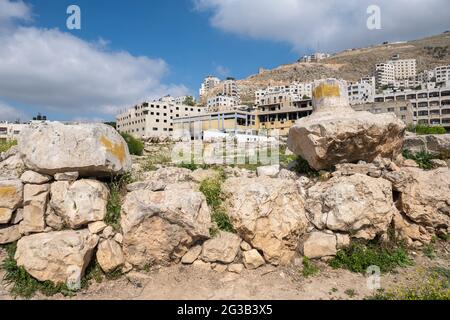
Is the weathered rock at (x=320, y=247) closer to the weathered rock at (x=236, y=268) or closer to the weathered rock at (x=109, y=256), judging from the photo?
the weathered rock at (x=236, y=268)

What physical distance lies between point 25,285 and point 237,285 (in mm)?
4204

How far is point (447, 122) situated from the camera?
195 feet

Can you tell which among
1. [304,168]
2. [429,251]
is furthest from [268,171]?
[429,251]

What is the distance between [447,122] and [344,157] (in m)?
66.9

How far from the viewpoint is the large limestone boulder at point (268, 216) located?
6.66 m

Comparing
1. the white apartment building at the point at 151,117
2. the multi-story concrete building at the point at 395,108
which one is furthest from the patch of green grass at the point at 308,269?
the white apartment building at the point at 151,117

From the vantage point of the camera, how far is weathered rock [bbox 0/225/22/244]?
6614mm

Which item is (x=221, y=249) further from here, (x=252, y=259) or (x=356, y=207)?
(x=356, y=207)

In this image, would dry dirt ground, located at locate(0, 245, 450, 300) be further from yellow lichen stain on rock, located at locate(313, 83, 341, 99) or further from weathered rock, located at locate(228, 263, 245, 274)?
yellow lichen stain on rock, located at locate(313, 83, 341, 99)

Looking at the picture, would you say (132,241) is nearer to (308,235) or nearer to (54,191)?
(54,191)

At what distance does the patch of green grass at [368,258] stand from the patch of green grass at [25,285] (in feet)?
19.0
